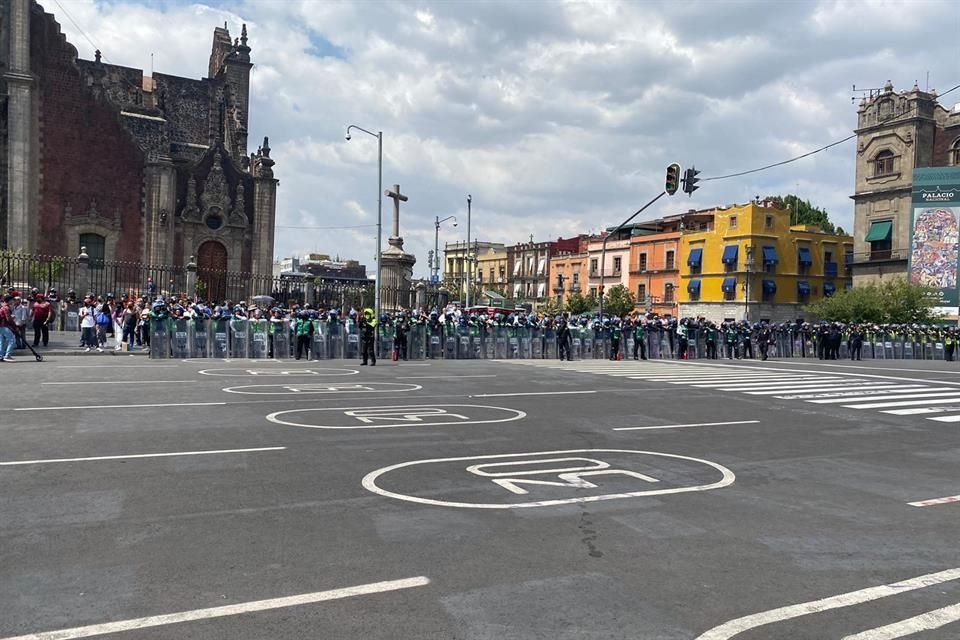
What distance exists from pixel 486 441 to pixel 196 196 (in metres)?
46.0

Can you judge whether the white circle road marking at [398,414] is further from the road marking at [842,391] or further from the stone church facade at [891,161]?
the stone church facade at [891,161]

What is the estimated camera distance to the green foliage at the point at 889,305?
175 feet

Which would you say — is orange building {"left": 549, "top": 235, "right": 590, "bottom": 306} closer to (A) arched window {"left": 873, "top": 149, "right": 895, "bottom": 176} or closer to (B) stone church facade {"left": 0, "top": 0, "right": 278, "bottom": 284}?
(A) arched window {"left": 873, "top": 149, "right": 895, "bottom": 176}

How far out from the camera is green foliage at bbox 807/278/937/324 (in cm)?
5347

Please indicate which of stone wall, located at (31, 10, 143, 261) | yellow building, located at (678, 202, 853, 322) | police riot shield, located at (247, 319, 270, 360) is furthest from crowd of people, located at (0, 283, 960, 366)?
yellow building, located at (678, 202, 853, 322)

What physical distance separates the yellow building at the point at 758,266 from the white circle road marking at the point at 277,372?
165 feet

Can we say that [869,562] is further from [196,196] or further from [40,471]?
[196,196]

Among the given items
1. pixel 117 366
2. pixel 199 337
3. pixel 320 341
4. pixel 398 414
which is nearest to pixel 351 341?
pixel 320 341

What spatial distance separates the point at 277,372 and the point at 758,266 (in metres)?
53.9

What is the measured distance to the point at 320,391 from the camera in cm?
1595

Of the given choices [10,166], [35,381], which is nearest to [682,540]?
[35,381]

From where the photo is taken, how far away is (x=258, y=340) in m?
26.3

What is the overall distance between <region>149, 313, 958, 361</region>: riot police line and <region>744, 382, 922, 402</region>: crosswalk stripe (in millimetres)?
12272

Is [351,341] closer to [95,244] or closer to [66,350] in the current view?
[66,350]
